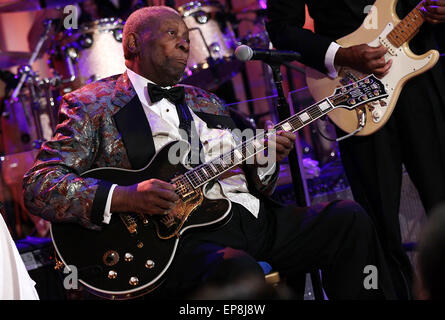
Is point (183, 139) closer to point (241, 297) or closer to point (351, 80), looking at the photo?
point (351, 80)

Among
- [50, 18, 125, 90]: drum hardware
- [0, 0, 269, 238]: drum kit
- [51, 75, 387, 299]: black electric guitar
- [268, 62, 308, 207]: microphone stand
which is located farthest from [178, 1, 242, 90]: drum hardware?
[51, 75, 387, 299]: black electric guitar

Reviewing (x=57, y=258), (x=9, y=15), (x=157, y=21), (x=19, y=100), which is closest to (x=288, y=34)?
(x=157, y=21)

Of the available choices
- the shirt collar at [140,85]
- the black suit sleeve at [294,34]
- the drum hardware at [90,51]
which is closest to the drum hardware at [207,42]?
the drum hardware at [90,51]

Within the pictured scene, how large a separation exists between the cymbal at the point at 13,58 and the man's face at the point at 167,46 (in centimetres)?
312

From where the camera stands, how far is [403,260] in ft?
10.2

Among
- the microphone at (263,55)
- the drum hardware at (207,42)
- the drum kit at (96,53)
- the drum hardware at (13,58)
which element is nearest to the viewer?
the microphone at (263,55)

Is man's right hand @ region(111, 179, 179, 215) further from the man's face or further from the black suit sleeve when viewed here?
the black suit sleeve

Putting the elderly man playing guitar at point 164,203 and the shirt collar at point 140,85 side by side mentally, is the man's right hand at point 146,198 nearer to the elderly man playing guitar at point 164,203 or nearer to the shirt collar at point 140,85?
the elderly man playing guitar at point 164,203

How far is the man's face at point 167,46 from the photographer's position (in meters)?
3.02

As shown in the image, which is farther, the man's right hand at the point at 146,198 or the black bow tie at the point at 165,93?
the black bow tie at the point at 165,93

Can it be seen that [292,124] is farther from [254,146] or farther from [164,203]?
[164,203]

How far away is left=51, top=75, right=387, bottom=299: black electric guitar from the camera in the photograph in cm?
256

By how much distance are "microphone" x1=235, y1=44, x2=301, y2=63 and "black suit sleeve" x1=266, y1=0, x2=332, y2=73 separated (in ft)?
0.87

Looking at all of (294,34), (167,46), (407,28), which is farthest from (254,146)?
(407,28)
